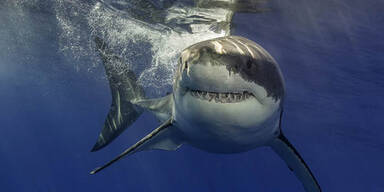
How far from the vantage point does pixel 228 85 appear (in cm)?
270

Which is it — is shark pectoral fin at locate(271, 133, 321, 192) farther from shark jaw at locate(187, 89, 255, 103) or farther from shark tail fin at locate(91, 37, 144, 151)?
shark tail fin at locate(91, 37, 144, 151)

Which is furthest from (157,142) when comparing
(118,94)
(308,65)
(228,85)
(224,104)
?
(308,65)

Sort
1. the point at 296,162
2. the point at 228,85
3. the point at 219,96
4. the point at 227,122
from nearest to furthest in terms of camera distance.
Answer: the point at 228,85 < the point at 219,96 < the point at 227,122 < the point at 296,162

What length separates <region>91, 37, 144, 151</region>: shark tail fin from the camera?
692 cm

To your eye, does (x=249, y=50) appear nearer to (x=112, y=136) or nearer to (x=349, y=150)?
(x=112, y=136)

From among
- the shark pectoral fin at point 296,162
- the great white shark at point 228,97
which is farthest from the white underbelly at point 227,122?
the shark pectoral fin at point 296,162

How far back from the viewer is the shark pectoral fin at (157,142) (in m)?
4.36

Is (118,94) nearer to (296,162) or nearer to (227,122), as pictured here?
(296,162)

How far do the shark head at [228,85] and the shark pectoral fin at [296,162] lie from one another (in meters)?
1.38

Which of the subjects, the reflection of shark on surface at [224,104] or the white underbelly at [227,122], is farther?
the white underbelly at [227,122]

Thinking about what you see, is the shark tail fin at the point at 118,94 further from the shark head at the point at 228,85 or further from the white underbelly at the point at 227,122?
the shark head at the point at 228,85

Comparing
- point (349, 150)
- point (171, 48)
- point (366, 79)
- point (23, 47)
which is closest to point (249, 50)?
point (171, 48)

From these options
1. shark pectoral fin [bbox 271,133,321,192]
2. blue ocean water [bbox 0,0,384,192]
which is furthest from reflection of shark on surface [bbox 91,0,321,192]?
blue ocean water [bbox 0,0,384,192]

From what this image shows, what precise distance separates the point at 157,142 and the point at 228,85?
8.79 ft
